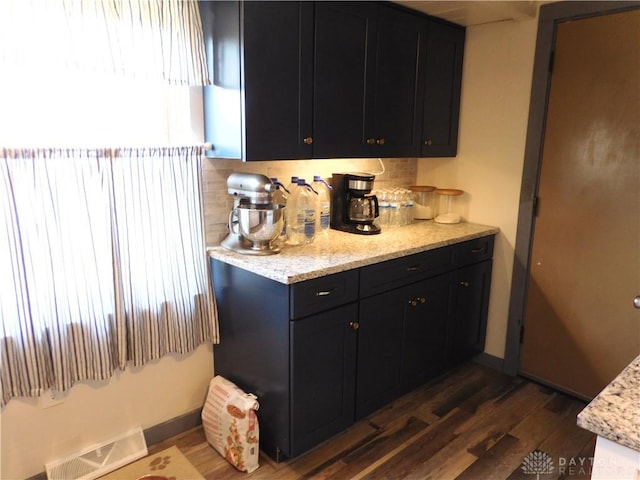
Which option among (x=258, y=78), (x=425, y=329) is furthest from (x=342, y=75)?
(x=425, y=329)

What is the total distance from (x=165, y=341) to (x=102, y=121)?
3.34 ft

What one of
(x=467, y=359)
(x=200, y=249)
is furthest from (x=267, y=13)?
(x=467, y=359)

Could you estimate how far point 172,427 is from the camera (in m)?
2.37

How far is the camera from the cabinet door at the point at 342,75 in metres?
2.20

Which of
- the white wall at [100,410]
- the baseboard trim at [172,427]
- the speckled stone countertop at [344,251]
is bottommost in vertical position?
the baseboard trim at [172,427]

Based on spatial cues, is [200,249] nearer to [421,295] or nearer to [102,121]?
[102,121]

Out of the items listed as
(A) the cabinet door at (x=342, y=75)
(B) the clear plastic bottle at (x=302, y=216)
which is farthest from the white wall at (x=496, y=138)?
(B) the clear plastic bottle at (x=302, y=216)

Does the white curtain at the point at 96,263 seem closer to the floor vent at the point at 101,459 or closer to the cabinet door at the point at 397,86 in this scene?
the floor vent at the point at 101,459

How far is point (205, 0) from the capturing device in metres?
2.08

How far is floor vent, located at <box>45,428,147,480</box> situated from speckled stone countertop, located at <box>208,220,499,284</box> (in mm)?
950

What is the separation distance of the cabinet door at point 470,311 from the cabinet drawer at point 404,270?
0.68 ft

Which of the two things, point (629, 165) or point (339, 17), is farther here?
point (629, 165)

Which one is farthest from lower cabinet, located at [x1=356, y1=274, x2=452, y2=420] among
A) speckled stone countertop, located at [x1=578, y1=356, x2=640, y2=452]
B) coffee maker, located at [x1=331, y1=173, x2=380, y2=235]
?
speckled stone countertop, located at [x1=578, y1=356, x2=640, y2=452]

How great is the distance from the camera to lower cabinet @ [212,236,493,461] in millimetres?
2025
